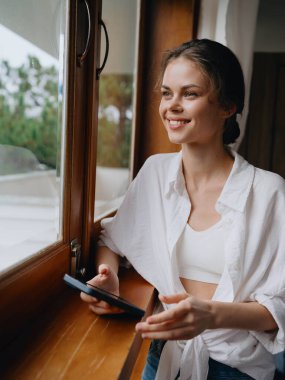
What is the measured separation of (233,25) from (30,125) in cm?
117

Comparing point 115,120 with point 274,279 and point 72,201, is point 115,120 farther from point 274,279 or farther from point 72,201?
point 274,279

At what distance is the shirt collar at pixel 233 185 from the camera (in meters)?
1.05

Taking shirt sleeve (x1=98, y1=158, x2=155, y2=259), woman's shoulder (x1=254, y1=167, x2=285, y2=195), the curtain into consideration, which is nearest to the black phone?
shirt sleeve (x1=98, y1=158, x2=155, y2=259)

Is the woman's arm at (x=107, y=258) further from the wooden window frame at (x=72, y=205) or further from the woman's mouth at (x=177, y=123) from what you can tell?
the woman's mouth at (x=177, y=123)

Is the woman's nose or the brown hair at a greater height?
the brown hair

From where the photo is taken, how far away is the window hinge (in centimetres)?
106

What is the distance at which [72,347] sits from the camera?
2.57 feet

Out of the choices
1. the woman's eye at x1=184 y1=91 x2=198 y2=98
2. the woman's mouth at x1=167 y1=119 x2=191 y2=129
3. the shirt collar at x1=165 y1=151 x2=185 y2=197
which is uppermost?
the woman's eye at x1=184 y1=91 x2=198 y2=98

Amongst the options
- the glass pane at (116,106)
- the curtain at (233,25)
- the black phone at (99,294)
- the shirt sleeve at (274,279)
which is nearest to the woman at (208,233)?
the shirt sleeve at (274,279)

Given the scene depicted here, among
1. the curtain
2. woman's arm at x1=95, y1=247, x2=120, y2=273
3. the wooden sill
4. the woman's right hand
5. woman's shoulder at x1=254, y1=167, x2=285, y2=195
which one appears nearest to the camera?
the wooden sill

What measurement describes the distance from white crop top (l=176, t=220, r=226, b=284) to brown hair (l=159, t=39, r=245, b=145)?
14.6 inches

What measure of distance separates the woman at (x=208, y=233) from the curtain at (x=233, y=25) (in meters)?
0.58

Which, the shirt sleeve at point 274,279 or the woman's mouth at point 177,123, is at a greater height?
the woman's mouth at point 177,123

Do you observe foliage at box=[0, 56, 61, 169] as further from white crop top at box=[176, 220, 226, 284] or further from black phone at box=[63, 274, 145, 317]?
white crop top at box=[176, 220, 226, 284]
